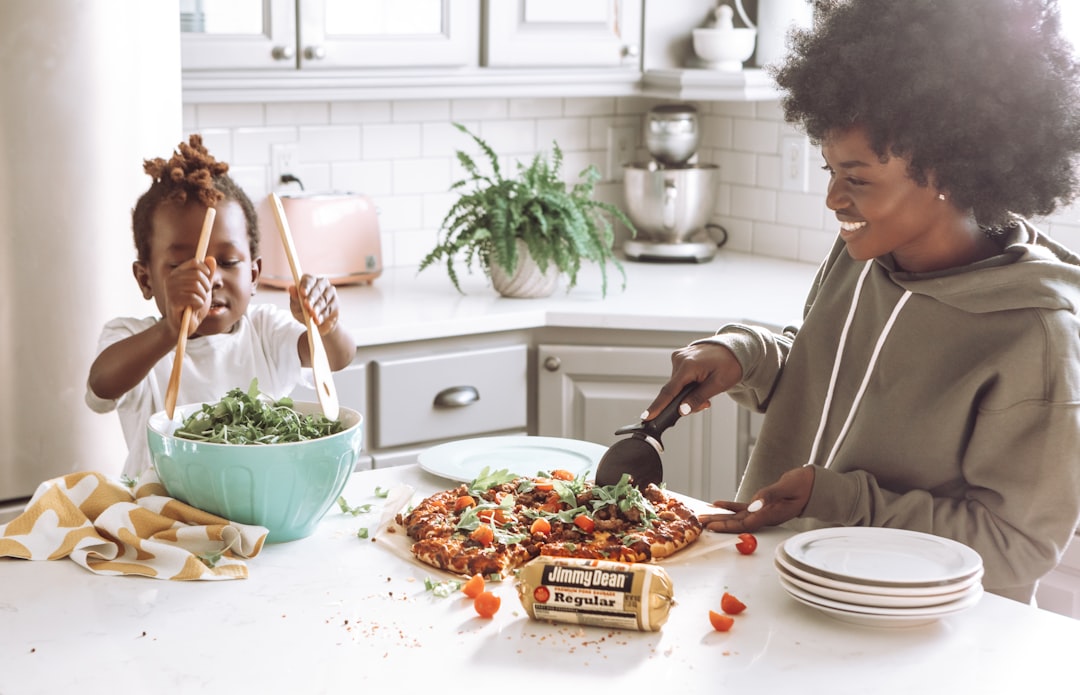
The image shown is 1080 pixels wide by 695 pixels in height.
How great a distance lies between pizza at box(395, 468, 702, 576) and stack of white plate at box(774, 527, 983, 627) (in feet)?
0.54

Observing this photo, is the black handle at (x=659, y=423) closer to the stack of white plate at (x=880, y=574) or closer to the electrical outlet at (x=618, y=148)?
the stack of white plate at (x=880, y=574)

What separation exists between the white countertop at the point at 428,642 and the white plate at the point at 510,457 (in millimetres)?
324

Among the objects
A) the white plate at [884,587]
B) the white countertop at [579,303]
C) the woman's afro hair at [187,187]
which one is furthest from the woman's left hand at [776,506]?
the white countertop at [579,303]

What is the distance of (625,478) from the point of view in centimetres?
147

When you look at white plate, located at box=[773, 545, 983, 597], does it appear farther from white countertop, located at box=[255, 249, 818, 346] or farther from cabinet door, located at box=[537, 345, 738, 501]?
cabinet door, located at box=[537, 345, 738, 501]

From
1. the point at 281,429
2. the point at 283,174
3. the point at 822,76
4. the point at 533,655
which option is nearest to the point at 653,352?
the point at 283,174

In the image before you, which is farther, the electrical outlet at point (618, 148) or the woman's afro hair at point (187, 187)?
the electrical outlet at point (618, 148)

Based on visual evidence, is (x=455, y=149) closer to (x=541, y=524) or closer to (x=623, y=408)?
(x=623, y=408)

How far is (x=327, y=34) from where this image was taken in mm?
2965

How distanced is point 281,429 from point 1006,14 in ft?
3.23

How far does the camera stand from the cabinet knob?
9.53 ft

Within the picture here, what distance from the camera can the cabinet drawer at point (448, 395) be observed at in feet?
9.22

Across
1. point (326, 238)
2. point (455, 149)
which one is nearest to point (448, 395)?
point (326, 238)

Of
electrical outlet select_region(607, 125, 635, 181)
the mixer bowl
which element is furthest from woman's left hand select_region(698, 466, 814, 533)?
electrical outlet select_region(607, 125, 635, 181)
